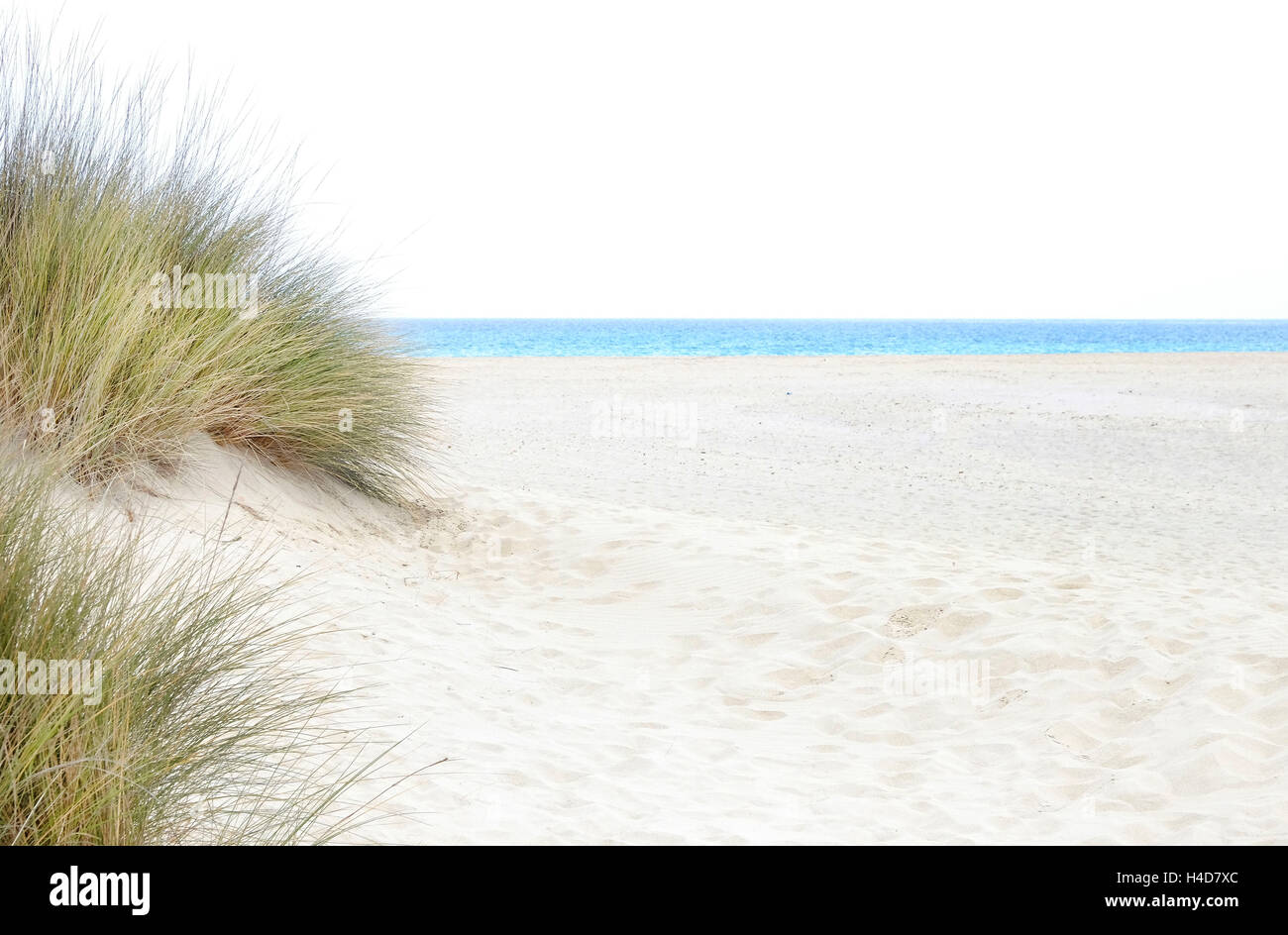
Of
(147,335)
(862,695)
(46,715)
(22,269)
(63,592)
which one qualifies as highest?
(22,269)

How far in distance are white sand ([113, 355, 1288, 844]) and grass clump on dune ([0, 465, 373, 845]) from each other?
0.55 metres

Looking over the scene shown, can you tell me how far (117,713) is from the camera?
86.8 inches

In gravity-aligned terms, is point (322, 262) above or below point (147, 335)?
above

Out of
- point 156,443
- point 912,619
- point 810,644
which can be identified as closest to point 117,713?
point 156,443

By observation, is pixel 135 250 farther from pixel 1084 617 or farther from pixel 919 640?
pixel 1084 617

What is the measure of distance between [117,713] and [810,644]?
429 cm

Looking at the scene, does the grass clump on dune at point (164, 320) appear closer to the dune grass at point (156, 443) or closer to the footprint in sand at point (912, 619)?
the dune grass at point (156, 443)

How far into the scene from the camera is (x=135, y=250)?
528 centimetres

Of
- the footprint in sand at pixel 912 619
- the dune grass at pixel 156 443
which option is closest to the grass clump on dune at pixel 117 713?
the dune grass at pixel 156 443

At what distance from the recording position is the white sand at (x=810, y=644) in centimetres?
369

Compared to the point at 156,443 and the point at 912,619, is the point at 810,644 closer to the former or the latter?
the point at 912,619

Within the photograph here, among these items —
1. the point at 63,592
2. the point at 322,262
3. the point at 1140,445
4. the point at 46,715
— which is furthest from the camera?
the point at 1140,445
